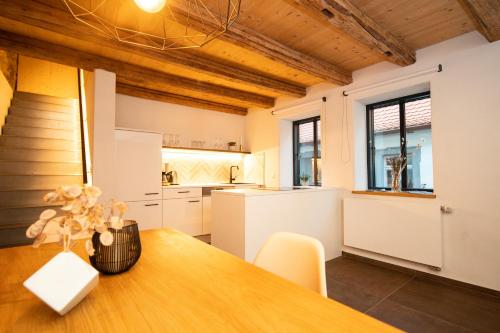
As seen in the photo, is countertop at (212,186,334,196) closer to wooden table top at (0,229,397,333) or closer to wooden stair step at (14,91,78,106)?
wooden table top at (0,229,397,333)

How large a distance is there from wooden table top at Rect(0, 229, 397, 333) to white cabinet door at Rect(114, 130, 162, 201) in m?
2.40

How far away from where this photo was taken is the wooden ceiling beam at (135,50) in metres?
2.04

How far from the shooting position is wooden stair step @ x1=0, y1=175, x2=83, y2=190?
125 inches

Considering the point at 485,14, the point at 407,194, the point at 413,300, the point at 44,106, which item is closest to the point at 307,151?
the point at 407,194

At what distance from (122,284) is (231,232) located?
189cm

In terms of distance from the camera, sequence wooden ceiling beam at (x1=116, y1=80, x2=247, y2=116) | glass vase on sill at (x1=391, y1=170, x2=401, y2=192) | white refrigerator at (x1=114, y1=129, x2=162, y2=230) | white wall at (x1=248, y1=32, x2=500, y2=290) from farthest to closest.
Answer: wooden ceiling beam at (x1=116, y1=80, x2=247, y2=116), white refrigerator at (x1=114, y1=129, x2=162, y2=230), glass vase on sill at (x1=391, y1=170, x2=401, y2=192), white wall at (x1=248, y1=32, x2=500, y2=290)

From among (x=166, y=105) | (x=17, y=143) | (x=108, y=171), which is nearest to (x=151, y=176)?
(x=108, y=171)

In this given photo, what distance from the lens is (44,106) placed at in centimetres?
464

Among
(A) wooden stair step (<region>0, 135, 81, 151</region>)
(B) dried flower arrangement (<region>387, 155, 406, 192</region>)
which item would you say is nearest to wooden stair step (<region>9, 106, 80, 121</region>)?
(A) wooden stair step (<region>0, 135, 81, 151</region>)

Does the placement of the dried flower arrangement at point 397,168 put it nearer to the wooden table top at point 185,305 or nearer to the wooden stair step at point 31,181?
the wooden table top at point 185,305

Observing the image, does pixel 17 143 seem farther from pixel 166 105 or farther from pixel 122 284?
pixel 122 284

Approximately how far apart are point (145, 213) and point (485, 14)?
13.0 feet

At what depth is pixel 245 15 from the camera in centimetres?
226

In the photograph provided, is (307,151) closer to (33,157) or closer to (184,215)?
(184,215)
